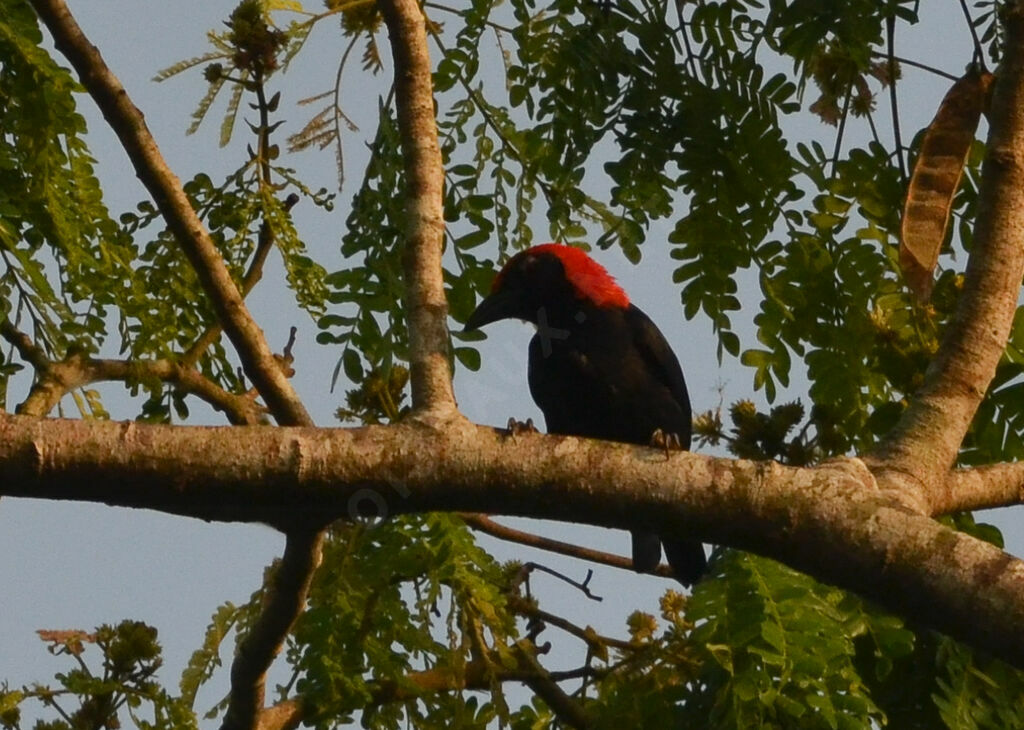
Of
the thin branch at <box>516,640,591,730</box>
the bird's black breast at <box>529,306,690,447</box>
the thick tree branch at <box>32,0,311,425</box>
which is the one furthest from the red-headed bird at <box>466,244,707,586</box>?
the thick tree branch at <box>32,0,311,425</box>

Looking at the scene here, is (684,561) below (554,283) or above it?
below

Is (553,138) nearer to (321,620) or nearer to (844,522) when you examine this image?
(321,620)

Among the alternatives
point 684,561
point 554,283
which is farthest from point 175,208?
point 684,561

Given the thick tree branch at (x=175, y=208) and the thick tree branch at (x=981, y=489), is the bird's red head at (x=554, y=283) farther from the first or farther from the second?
the thick tree branch at (x=981, y=489)

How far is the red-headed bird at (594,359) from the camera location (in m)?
4.82

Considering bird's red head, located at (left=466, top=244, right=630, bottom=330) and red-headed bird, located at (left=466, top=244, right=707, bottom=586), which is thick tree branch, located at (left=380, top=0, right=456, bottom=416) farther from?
bird's red head, located at (left=466, top=244, right=630, bottom=330)

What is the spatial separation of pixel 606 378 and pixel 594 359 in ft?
0.30

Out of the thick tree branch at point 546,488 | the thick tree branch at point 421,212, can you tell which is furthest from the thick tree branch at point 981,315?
the thick tree branch at point 421,212

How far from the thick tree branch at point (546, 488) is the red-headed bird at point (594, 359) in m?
2.02

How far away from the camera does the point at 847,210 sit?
371 cm

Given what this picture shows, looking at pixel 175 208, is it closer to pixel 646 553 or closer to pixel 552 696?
pixel 552 696

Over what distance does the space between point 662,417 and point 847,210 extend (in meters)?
1.37

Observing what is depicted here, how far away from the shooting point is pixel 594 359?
191 inches

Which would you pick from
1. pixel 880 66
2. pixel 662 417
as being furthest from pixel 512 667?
pixel 880 66
